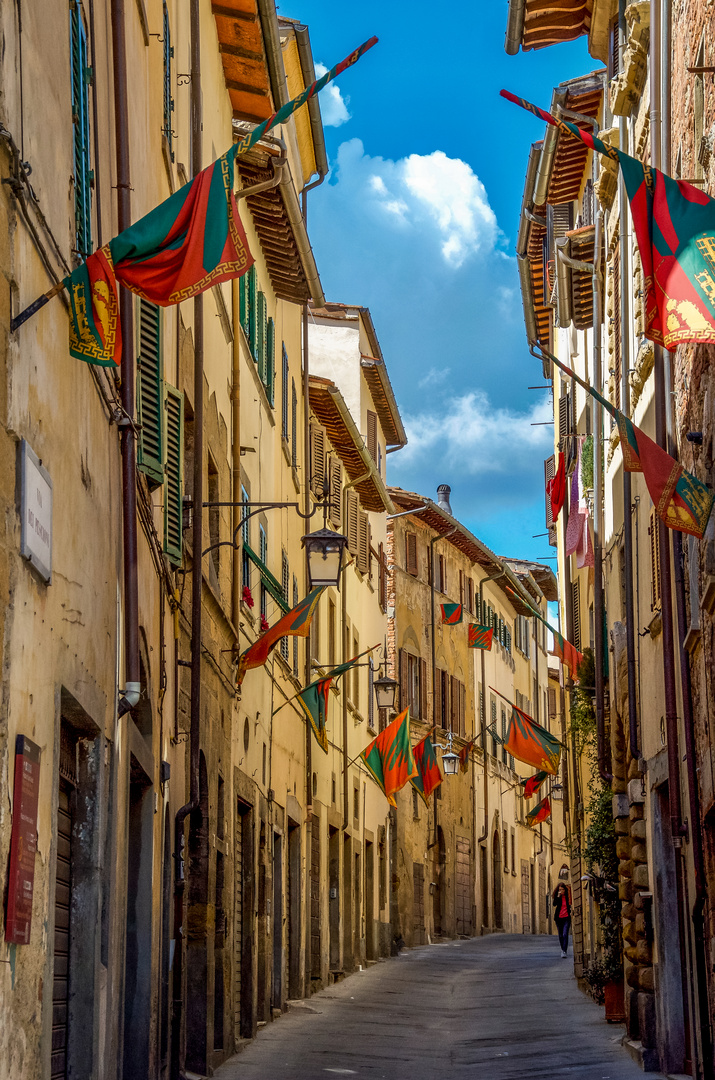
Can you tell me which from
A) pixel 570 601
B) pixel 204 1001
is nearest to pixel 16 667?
pixel 204 1001

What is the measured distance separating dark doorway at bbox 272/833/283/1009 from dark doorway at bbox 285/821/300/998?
836 mm

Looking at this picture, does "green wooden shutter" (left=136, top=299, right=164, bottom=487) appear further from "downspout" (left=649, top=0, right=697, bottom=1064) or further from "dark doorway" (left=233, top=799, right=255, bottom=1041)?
"dark doorway" (left=233, top=799, right=255, bottom=1041)

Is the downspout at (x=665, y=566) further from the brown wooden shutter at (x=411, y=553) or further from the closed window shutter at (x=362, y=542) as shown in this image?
the brown wooden shutter at (x=411, y=553)

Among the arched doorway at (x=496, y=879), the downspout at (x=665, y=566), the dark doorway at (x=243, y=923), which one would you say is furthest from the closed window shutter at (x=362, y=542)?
the downspout at (x=665, y=566)

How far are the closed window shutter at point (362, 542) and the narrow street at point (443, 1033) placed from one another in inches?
340

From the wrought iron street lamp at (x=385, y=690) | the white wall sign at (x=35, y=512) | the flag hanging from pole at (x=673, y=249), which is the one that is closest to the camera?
the white wall sign at (x=35, y=512)

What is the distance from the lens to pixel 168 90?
1222cm

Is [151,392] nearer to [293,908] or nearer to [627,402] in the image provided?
[627,402]

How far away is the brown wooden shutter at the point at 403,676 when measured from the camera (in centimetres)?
3818

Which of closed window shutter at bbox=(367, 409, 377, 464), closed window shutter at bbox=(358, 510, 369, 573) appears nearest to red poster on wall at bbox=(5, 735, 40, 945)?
closed window shutter at bbox=(358, 510, 369, 573)

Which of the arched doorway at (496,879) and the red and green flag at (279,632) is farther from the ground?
the red and green flag at (279,632)

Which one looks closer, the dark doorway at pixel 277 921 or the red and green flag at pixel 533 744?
the dark doorway at pixel 277 921

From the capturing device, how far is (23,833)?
523 centimetres

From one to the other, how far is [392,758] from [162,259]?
17.4 meters
